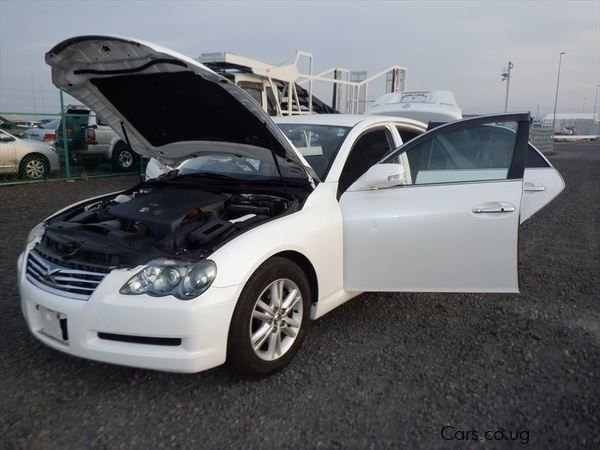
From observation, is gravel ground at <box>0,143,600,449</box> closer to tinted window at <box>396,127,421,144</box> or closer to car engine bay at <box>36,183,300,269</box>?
car engine bay at <box>36,183,300,269</box>

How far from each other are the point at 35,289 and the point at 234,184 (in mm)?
1524

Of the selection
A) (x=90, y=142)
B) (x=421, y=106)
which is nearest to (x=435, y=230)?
(x=421, y=106)

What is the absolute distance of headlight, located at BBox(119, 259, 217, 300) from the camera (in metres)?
2.43

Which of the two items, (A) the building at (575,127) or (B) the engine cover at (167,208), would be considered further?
(A) the building at (575,127)

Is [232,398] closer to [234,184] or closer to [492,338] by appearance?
[234,184]

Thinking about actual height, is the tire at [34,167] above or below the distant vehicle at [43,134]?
below

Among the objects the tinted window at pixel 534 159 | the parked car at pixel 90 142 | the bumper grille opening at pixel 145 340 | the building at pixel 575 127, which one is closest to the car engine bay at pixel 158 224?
the bumper grille opening at pixel 145 340

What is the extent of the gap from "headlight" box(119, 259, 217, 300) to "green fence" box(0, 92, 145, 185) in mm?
7691

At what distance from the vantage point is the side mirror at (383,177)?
3174mm

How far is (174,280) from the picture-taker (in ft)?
8.05

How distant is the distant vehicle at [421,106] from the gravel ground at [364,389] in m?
3.48

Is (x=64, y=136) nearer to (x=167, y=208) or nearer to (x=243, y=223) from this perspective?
(x=167, y=208)

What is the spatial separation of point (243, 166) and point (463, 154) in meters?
1.72

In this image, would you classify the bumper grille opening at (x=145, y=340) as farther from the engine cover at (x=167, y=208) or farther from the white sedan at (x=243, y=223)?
the engine cover at (x=167, y=208)
